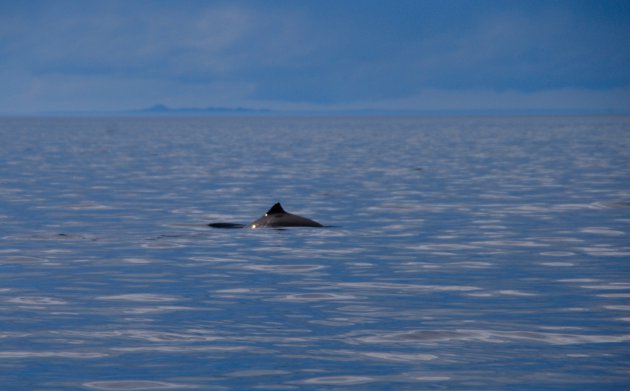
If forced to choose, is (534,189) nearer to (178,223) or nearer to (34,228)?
(178,223)

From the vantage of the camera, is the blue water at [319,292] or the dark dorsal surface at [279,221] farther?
the dark dorsal surface at [279,221]

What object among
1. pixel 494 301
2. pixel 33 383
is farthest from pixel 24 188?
pixel 33 383

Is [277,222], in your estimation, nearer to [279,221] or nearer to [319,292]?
[279,221]

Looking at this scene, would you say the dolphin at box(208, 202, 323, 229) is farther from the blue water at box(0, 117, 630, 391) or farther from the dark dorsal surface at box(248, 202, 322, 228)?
the blue water at box(0, 117, 630, 391)

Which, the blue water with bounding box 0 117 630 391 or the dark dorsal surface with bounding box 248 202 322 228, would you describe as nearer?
the blue water with bounding box 0 117 630 391

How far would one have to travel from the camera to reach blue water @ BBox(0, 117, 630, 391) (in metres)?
12.5

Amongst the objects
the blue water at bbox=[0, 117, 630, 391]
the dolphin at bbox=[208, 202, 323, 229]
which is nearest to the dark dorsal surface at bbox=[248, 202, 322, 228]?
the dolphin at bbox=[208, 202, 323, 229]

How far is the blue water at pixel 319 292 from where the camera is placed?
12.5 m

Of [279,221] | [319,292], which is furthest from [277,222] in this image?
[319,292]

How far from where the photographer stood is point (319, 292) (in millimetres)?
17766

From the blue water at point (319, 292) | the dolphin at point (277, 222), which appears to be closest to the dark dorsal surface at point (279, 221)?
the dolphin at point (277, 222)

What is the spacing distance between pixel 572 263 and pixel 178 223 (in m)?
10.7

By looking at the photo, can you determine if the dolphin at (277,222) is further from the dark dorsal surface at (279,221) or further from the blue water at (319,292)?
the blue water at (319,292)

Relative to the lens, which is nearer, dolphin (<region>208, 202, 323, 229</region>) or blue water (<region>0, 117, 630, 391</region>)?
blue water (<region>0, 117, 630, 391</region>)
